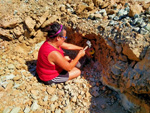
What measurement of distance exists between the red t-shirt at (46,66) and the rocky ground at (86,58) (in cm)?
20

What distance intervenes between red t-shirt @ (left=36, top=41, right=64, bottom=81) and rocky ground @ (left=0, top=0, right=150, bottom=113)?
0.20 meters

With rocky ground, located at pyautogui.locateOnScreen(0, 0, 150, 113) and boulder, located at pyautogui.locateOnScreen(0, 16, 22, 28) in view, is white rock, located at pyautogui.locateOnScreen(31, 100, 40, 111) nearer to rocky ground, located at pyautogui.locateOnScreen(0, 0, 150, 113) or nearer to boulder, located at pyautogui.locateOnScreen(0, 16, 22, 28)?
rocky ground, located at pyautogui.locateOnScreen(0, 0, 150, 113)

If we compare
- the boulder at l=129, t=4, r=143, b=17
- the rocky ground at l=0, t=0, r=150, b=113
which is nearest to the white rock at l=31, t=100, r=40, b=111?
the rocky ground at l=0, t=0, r=150, b=113

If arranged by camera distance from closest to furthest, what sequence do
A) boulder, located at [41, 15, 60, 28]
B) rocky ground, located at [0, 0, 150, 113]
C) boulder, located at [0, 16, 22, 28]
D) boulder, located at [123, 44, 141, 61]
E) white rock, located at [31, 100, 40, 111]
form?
boulder, located at [123, 44, 141, 61] < rocky ground, located at [0, 0, 150, 113] < white rock, located at [31, 100, 40, 111] < boulder, located at [0, 16, 22, 28] < boulder, located at [41, 15, 60, 28]

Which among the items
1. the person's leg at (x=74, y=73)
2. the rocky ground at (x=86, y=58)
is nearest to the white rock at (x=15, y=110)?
the rocky ground at (x=86, y=58)

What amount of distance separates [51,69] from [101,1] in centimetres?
170

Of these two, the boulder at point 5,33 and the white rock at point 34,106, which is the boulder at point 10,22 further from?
the white rock at point 34,106

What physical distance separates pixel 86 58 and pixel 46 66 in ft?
2.91

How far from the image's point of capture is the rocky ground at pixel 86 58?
5.89 ft

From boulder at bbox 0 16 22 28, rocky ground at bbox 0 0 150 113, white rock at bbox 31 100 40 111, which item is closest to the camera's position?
rocky ground at bbox 0 0 150 113

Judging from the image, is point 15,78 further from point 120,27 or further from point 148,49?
point 148,49

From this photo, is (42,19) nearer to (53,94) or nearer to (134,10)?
(53,94)

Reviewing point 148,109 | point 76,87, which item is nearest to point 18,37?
point 76,87

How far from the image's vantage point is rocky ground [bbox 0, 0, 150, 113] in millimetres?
1794
